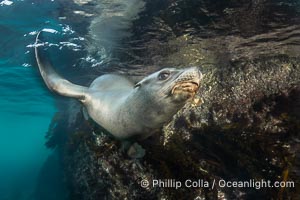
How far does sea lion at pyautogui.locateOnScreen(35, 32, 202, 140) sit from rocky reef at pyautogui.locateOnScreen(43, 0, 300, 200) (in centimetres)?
85

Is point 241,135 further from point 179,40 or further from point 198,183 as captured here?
point 179,40

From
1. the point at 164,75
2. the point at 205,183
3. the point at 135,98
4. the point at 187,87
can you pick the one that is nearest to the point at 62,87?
the point at 135,98

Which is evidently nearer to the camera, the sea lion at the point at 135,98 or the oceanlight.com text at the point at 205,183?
the sea lion at the point at 135,98

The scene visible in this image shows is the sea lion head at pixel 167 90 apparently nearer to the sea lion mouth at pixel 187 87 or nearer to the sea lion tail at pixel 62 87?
the sea lion mouth at pixel 187 87

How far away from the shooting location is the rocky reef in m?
6.43

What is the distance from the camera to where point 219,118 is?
7.72 metres

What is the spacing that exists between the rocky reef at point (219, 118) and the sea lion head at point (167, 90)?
2.40 m

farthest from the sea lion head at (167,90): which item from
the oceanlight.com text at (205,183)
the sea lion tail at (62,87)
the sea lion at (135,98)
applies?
the oceanlight.com text at (205,183)

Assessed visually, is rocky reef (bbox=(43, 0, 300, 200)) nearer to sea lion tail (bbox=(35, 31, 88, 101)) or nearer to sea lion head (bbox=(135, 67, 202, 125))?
sea lion tail (bbox=(35, 31, 88, 101))

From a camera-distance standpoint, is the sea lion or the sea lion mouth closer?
the sea lion mouth

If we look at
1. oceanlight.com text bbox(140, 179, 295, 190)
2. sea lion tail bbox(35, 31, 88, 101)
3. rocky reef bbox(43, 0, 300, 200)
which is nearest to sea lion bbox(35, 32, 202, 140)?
sea lion tail bbox(35, 31, 88, 101)

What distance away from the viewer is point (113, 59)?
10.7 metres

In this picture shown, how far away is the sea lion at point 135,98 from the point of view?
3.75m

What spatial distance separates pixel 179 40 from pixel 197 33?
662 mm
